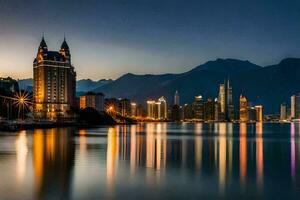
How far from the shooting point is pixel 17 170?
96.6 ft

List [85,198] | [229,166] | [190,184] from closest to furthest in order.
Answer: [85,198]
[190,184]
[229,166]

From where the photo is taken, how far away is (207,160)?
128ft

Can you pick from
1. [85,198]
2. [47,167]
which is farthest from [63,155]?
[85,198]

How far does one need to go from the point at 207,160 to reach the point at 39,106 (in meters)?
162

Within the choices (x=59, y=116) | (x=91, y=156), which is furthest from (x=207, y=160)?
(x=59, y=116)

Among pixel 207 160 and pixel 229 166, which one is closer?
pixel 229 166

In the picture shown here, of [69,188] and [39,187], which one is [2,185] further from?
[69,188]

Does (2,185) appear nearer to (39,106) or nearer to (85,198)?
(85,198)

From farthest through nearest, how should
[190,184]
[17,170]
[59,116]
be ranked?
[59,116] → [17,170] → [190,184]

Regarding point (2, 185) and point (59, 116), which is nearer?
point (2, 185)

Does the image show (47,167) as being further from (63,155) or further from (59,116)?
(59,116)

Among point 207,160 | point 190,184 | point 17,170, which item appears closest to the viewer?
point 190,184

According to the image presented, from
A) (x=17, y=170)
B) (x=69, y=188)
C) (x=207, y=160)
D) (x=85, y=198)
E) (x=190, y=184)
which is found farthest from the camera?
(x=207, y=160)

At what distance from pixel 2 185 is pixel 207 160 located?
1987 cm
